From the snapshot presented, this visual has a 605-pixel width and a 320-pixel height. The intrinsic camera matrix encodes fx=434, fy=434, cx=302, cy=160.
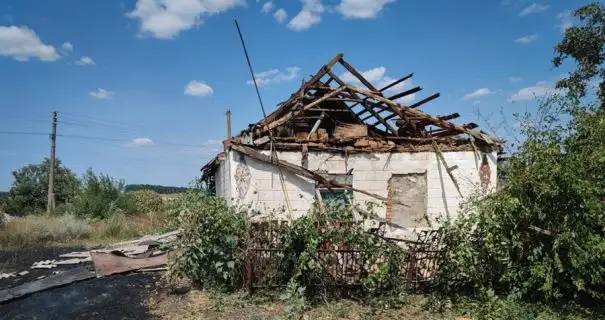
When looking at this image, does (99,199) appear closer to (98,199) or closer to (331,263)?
(98,199)

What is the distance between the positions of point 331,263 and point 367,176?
425cm

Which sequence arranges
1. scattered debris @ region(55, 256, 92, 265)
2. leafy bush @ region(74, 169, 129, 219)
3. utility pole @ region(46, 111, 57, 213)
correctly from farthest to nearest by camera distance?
utility pole @ region(46, 111, 57, 213) → leafy bush @ region(74, 169, 129, 219) → scattered debris @ region(55, 256, 92, 265)

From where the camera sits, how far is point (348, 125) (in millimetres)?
11234

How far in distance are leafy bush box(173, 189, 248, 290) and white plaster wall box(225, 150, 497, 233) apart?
9.69ft

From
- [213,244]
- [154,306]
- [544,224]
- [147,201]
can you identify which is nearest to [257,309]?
[213,244]

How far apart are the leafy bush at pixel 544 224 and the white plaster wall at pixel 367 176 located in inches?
152

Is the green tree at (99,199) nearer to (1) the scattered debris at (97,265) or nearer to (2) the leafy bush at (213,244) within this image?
(1) the scattered debris at (97,265)

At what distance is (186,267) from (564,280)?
18.5 ft

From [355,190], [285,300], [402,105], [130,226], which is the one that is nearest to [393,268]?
[285,300]

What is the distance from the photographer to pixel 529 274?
6.17 meters

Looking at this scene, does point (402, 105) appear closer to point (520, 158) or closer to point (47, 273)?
point (520, 158)

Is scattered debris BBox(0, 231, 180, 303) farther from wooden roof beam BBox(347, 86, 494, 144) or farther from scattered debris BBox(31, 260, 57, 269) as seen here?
wooden roof beam BBox(347, 86, 494, 144)

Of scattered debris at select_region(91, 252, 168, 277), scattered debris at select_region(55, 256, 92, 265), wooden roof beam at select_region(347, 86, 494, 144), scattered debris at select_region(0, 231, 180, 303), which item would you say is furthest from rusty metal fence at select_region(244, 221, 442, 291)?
scattered debris at select_region(55, 256, 92, 265)

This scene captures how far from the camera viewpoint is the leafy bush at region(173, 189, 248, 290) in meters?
6.61
